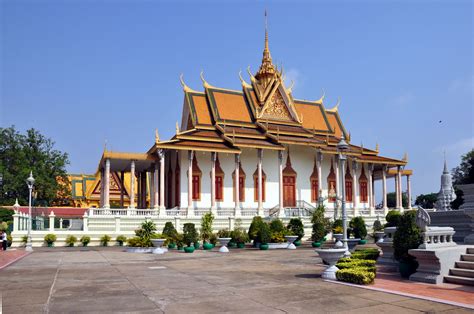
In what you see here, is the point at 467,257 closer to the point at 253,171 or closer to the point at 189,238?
the point at 189,238

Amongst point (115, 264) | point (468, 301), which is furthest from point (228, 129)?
point (468, 301)

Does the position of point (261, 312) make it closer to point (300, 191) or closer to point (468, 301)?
point (468, 301)

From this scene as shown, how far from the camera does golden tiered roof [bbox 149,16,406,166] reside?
33.8m

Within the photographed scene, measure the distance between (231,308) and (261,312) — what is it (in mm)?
594

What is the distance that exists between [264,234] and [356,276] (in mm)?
14454

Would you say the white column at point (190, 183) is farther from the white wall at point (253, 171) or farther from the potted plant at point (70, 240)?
the potted plant at point (70, 240)

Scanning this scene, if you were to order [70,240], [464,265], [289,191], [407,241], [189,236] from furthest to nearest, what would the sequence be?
[289,191] → [70,240] → [189,236] → [407,241] → [464,265]

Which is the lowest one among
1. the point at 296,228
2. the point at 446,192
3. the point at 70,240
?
the point at 70,240

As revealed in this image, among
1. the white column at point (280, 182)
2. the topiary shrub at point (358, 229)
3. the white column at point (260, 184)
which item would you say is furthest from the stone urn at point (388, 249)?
the white column at point (280, 182)

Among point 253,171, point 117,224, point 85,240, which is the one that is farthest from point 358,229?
point 85,240

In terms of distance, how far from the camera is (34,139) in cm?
5066

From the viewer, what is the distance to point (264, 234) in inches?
966

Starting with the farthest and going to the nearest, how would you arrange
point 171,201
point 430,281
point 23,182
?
point 23,182, point 171,201, point 430,281

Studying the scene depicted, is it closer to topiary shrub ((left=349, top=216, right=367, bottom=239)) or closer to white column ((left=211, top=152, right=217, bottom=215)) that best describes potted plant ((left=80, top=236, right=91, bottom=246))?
white column ((left=211, top=152, right=217, bottom=215))
